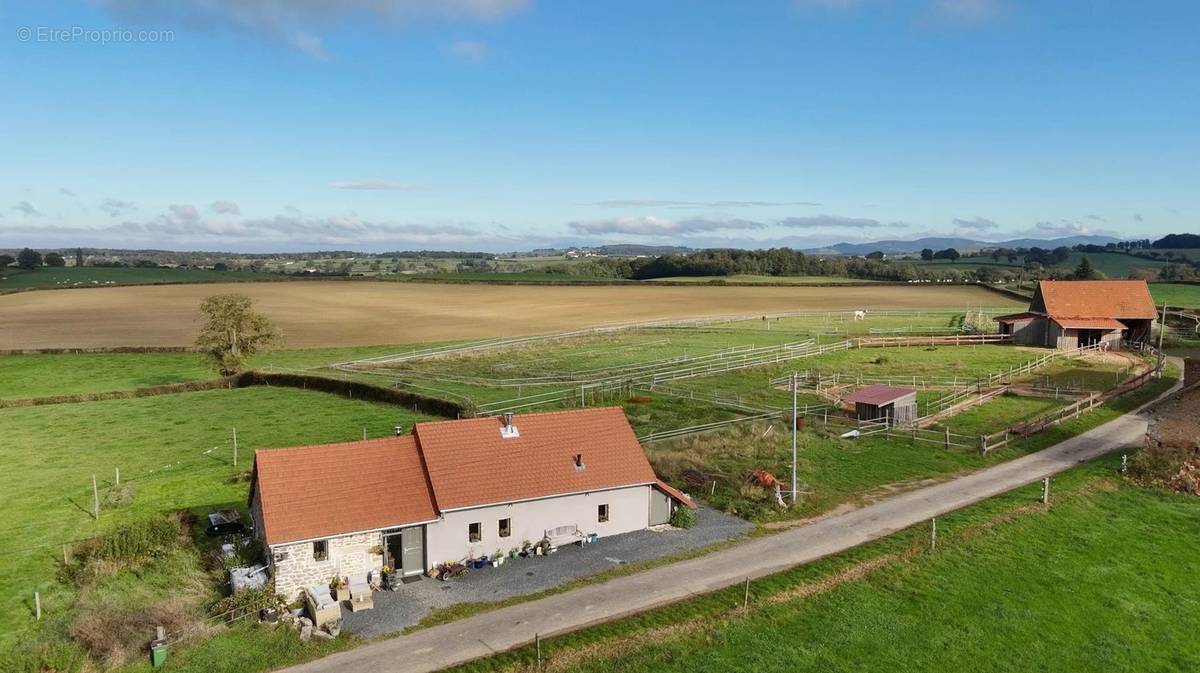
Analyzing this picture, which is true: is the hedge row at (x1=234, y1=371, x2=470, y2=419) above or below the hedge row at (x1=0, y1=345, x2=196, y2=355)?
below

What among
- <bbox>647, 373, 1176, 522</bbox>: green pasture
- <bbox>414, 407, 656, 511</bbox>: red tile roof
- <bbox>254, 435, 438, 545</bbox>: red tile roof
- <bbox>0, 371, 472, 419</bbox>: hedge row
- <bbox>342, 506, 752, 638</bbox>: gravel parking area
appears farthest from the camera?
<bbox>0, 371, 472, 419</bbox>: hedge row

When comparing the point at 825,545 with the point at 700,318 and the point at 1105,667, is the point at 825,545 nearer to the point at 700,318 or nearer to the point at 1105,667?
the point at 1105,667

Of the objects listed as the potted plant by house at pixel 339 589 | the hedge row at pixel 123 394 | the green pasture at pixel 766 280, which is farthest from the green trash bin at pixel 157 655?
the green pasture at pixel 766 280

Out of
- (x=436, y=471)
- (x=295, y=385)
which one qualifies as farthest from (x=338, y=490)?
(x=295, y=385)

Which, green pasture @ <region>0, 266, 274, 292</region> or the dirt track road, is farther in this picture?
green pasture @ <region>0, 266, 274, 292</region>

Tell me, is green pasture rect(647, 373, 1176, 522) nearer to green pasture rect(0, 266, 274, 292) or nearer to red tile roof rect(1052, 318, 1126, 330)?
red tile roof rect(1052, 318, 1126, 330)

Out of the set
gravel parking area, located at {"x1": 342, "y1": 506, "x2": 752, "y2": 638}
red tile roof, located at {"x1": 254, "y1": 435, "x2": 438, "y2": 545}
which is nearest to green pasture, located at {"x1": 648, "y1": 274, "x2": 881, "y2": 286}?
gravel parking area, located at {"x1": 342, "y1": 506, "x2": 752, "y2": 638}

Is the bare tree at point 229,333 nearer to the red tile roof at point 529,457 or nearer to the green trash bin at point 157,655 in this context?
the red tile roof at point 529,457
